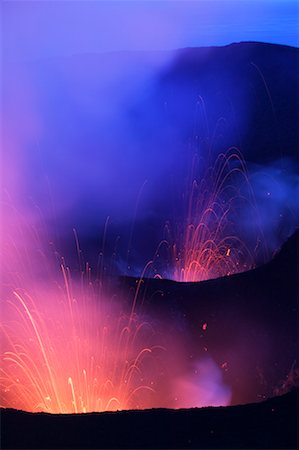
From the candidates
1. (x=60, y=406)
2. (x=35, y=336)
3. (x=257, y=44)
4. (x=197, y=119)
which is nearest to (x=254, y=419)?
(x=60, y=406)

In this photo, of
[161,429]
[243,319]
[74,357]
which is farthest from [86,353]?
[161,429]

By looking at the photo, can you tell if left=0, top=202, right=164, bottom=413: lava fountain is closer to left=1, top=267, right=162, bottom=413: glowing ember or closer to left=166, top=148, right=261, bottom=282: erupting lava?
left=1, top=267, right=162, bottom=413: glowing ember

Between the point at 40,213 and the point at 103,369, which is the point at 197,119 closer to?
the point at 40,213

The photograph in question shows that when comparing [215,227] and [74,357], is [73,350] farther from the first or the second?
[215,227]

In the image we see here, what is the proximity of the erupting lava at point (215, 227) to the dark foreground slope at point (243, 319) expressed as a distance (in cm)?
179

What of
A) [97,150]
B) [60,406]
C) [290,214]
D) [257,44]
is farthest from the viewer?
[257,44]

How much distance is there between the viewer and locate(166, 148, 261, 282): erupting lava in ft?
25.3

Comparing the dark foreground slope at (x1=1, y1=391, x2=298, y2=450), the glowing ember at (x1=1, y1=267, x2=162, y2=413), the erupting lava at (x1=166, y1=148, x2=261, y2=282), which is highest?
the erupting lava at (x1=166, y1=148, x2=261, y2=282)

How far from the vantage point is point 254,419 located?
12.0 feet

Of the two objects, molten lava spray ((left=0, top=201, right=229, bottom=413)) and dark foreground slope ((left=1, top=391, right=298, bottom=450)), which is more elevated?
dark foreground slope ((left=1, top=391, right=298, bottom=450))

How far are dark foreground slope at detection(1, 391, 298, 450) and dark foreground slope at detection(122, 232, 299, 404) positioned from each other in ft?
4.41

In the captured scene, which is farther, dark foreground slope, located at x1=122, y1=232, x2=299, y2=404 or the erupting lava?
the erupting lava

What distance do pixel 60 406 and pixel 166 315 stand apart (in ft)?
4.74

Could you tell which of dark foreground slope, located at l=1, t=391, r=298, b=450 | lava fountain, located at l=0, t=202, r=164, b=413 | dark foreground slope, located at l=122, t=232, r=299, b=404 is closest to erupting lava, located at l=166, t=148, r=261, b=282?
dark foreground slope, located at l=122, t=232, r=299, b=404
